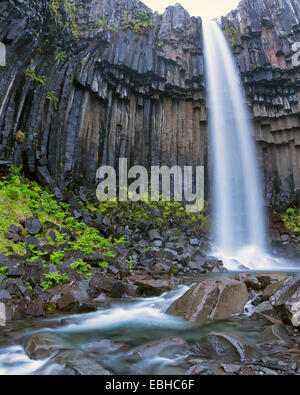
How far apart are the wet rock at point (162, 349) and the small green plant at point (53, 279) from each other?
319cm

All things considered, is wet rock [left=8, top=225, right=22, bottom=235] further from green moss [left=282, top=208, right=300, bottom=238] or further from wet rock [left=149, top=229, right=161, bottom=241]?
green moss [left=282, top=208, right=300, bottom=238]

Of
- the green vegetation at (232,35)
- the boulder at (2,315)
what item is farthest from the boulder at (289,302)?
the green vegetation at (232,35)

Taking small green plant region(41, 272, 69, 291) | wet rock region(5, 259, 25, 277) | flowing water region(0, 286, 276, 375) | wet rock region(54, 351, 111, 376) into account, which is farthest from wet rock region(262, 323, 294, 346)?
wet rock region(5, 259, 25, 277)

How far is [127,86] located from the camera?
58.9ft

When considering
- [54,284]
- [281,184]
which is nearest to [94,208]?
[54,284]

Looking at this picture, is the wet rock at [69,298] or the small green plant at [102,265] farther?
the small green plant at [102,265]

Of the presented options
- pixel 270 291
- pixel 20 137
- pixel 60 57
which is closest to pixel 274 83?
pixel 60 57

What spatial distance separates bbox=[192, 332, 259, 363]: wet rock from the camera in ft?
10.0

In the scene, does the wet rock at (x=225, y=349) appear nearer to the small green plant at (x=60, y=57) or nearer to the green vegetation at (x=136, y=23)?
the small green plant at (x=60, y=57)

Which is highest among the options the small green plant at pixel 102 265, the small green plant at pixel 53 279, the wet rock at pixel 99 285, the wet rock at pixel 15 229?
the wet rock at pixel 15 229

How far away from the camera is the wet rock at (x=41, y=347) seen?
10.9 ft

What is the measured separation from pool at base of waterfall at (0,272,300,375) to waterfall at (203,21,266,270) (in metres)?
15.1

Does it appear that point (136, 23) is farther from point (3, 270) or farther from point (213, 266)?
point (3, 270)
